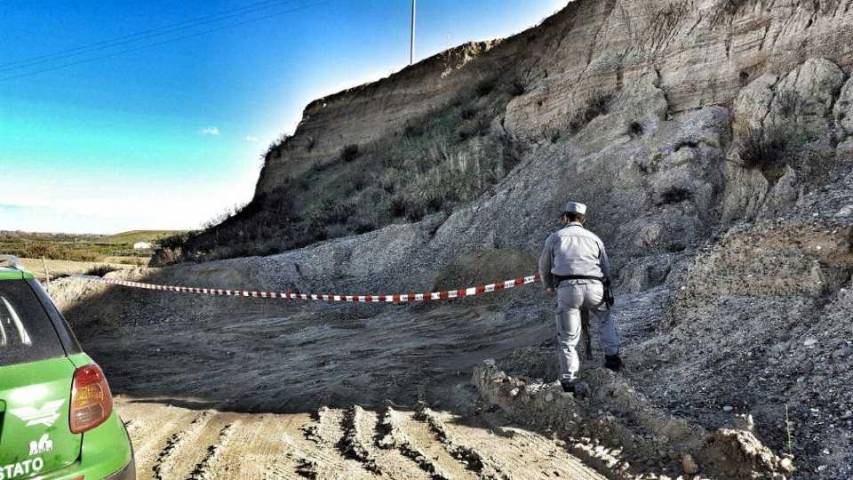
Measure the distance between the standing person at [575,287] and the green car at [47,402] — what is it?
3.50m

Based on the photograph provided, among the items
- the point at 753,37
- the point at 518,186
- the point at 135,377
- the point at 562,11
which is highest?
the point at 562,11

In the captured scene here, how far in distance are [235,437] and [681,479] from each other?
11.0 feet

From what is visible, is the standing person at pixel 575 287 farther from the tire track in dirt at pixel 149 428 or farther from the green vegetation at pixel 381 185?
the green vegetation at pixel 381 185

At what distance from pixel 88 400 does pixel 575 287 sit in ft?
12.6

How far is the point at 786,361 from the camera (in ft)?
15.7

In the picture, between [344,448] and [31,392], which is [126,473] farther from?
[344,448]

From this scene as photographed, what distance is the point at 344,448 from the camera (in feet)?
15.2

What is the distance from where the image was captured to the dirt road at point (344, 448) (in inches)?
163

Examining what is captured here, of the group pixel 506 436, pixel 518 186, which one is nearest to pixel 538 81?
pixel 518 186

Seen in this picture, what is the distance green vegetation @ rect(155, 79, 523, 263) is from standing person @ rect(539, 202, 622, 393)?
38.6 ft

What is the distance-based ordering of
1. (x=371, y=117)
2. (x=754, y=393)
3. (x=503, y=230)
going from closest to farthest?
(x=754, y=393) → (x=503, y=230) → (x=371, y=117)

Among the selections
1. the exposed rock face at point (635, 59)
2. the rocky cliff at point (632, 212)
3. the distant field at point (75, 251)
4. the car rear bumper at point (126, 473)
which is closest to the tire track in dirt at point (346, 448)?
the rocky cliff at point (632, 212)

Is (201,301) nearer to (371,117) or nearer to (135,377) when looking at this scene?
(135,377)

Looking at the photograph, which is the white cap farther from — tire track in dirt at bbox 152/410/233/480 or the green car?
the green car
